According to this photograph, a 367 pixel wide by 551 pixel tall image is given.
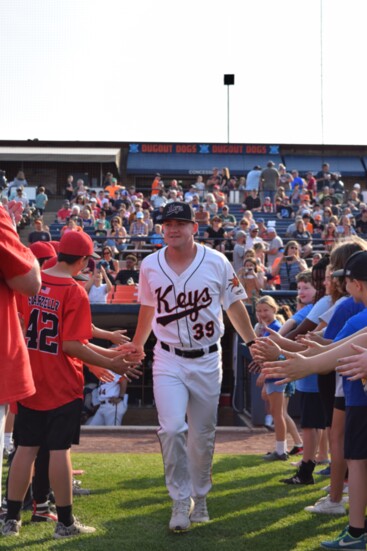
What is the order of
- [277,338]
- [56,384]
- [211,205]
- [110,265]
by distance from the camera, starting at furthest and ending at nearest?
[211,205] → [110,265] → [56,384] → [277,338]

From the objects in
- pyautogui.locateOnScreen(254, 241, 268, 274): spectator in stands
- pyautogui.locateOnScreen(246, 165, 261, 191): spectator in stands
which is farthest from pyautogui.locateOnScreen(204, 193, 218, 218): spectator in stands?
pyautogui.locateOnScreen(254, 241, 268, 274): spectator in stands

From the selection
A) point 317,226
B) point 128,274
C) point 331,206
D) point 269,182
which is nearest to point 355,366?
point 128,274

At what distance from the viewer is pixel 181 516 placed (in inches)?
210

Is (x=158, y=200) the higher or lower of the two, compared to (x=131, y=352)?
higher

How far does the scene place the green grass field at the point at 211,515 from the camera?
16.7 ft

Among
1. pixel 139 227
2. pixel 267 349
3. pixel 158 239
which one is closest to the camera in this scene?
pixel 267 349

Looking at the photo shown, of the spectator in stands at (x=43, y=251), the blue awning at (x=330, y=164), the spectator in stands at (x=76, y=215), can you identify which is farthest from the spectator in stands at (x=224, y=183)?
the spectator in stands at (x=43, y=251)

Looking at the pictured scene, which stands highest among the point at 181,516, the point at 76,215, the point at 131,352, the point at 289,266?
the point at 76,215

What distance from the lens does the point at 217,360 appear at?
5723 mm

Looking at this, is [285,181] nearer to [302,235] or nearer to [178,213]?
[302,235]

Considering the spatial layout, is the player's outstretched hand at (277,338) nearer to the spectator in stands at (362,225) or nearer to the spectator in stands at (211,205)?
the spectator in stands at (362,225)

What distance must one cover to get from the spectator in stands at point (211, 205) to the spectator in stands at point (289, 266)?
6.23 meters

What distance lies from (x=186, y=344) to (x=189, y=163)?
32.5 m

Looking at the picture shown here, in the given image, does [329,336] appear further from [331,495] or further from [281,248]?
[281,248]
